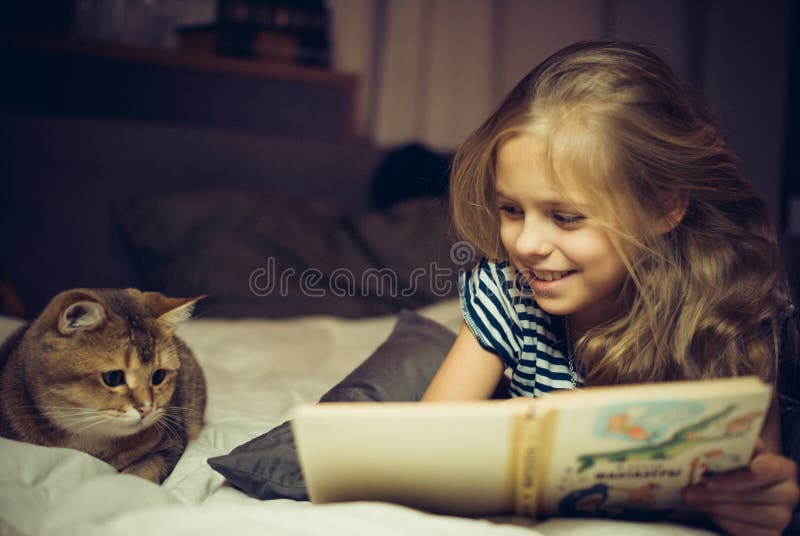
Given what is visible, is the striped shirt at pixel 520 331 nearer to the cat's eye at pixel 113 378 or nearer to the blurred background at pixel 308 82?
the cat's eye at pixel 113 378

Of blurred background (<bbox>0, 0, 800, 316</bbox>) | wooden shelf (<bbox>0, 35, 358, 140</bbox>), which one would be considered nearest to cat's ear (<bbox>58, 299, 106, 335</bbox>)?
blurred background (<bbox>0, 0, 800, 316</bbox>)

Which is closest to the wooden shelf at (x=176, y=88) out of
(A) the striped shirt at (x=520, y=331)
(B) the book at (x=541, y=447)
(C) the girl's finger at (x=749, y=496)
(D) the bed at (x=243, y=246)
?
(D) the bed at (x=243, y=246)

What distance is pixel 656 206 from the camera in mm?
859

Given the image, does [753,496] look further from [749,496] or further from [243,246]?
[243,246]

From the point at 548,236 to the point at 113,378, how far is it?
23.4 inches

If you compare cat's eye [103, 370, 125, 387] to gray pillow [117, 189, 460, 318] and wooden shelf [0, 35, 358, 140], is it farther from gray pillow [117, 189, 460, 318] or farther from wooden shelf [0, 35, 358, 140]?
wooden shelf [0, 35, 358, 140]

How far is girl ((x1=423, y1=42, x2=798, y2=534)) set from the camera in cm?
81

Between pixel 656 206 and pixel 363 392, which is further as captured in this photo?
pixel 363 392

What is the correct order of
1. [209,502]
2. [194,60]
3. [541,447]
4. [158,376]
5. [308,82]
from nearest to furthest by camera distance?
[541,447]
[209,502]
[158,376]
[194,60]
[308,82]

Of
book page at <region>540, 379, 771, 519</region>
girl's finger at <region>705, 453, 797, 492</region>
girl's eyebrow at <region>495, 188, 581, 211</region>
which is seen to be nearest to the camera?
book page at <region>540, 379, 771, 519</region>

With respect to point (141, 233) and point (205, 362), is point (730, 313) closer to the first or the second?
point (205, 362)

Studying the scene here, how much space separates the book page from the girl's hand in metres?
0.02

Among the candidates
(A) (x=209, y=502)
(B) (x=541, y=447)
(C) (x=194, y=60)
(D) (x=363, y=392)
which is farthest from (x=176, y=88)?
(B) (x=541, y=447)

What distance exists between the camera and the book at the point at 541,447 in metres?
0.57
